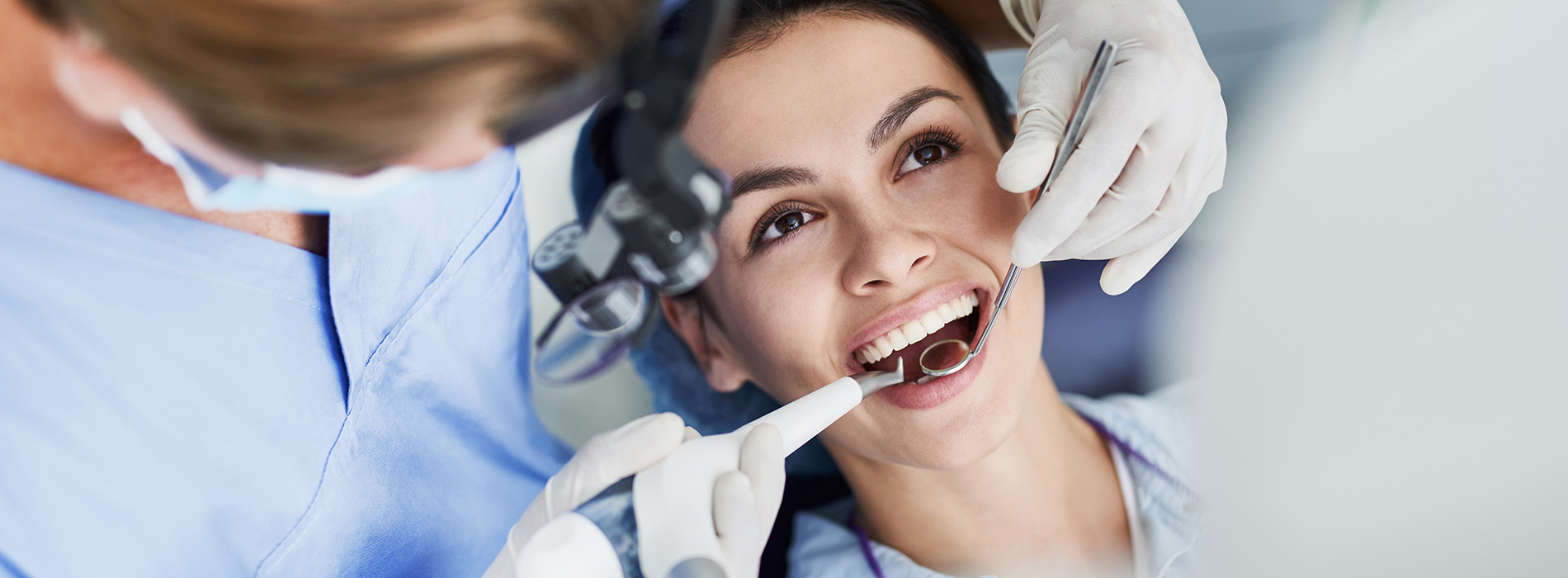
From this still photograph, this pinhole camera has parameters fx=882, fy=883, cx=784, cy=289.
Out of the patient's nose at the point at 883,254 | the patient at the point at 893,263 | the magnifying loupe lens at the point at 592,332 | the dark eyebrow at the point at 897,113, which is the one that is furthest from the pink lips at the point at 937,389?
the magnifying loupe lens at the point at 592,332

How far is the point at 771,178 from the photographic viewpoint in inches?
41.3

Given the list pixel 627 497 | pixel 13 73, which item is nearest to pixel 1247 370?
pixel 627 497

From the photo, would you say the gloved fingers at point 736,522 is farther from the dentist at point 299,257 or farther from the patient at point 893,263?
the patient at point 893,263

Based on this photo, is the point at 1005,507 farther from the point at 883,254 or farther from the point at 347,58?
the point at 347,58

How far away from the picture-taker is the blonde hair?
506mm

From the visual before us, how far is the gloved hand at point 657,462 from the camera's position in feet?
2.72

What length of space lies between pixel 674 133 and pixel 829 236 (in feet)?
1.64

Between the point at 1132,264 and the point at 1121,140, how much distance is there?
0.22 meters

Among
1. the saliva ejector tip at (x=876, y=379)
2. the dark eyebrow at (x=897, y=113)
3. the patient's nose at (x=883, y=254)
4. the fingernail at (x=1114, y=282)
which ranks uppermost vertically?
the dark eyebrow at (x=897, y=113)

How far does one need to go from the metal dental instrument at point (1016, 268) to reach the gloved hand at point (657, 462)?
1.00 feet

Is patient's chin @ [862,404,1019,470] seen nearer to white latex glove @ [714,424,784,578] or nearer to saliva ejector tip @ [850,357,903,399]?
saliva ejector tip @ [850,357,903,399]

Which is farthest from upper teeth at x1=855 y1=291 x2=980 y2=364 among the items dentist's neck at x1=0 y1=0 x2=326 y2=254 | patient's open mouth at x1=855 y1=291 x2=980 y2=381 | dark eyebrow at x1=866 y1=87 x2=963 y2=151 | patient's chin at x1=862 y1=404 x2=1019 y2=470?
dentist's neck at x1=0 y1=0 x2=326 y2=254

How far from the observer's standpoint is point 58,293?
0.77m

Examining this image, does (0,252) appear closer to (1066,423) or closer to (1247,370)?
(1247,370)
